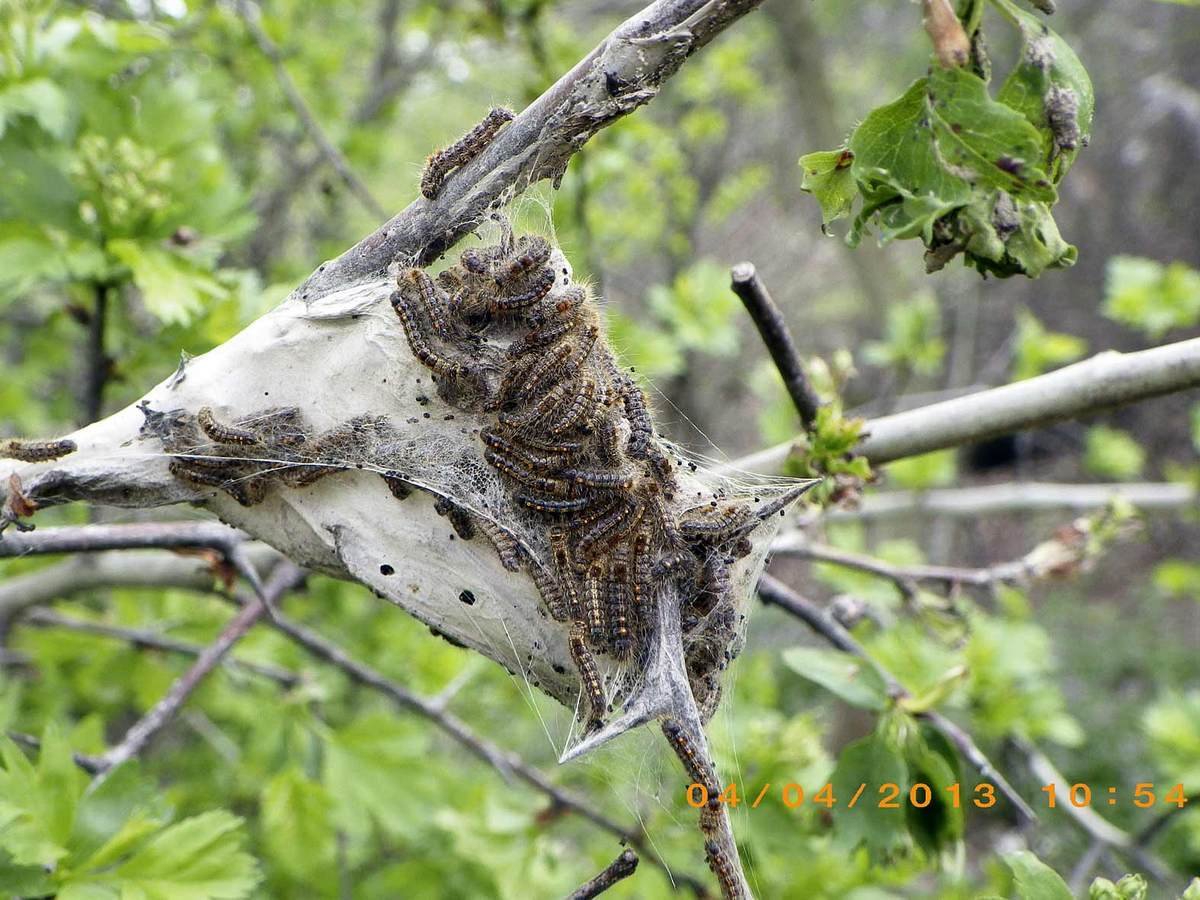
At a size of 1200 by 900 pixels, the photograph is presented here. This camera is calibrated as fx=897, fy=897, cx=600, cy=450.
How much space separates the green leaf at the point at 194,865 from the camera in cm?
194

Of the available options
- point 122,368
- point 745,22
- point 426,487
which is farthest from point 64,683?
point 745,22

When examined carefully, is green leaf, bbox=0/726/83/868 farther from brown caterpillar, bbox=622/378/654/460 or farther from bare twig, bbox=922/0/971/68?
bare twig, bbox=922/0/971/68

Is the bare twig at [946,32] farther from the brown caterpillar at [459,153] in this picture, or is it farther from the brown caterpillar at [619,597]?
the brown caterpillar at [619,597]

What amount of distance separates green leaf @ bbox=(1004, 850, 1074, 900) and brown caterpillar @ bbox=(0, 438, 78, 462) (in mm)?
2024

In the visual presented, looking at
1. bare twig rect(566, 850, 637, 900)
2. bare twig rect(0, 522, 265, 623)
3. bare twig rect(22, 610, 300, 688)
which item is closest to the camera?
bare twig rect(566, 850, 637, 900)

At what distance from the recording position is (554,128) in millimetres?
1643

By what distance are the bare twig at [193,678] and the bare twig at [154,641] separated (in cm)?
51

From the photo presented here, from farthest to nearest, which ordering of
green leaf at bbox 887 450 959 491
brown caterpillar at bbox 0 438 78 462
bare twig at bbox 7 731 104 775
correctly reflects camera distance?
1. green leaf at bbox 887 450 959 491
2. bare twig at bbox 7 731 104 775
3. brown caterpillar at bbox 0 438 78 462

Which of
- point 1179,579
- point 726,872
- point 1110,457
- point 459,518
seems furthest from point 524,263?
point 1179,579

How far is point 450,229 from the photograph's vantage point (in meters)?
1.80

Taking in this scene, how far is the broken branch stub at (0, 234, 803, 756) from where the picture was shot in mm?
1901

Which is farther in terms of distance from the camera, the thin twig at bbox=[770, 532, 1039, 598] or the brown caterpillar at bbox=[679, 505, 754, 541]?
the thin twig at bbox=[770, 532, 1039, 598]

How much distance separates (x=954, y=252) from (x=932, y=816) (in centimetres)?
159

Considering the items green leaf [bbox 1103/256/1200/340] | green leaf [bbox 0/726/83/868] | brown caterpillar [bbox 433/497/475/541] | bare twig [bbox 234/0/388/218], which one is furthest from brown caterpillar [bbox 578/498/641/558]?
green leaf [bbox 1103/256/1200/340]
